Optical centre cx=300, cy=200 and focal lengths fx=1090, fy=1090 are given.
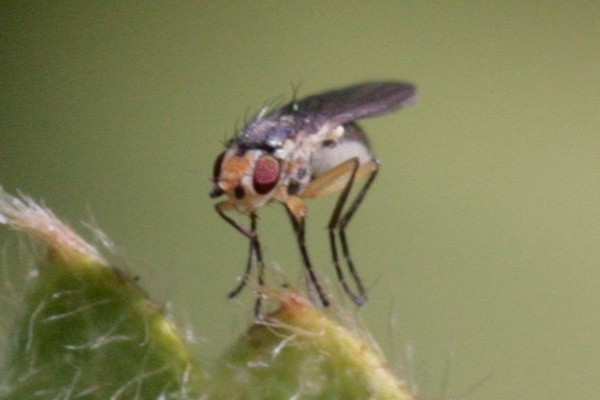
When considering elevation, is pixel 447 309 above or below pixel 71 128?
below

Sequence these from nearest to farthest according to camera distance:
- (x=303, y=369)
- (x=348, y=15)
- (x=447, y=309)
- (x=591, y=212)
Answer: (x=303, y=369) → (x=447, y=309) → (x=591, y=212) → (x=348, y=15)

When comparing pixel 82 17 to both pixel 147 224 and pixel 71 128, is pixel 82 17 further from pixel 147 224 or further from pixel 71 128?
pixel 147 224

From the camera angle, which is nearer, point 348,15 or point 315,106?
point 315,106

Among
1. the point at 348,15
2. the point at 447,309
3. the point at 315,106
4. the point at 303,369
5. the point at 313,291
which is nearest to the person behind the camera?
the point at 303,369

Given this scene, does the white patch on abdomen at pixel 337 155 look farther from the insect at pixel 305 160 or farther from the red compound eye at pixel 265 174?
the red compound eye at pixel 265 174

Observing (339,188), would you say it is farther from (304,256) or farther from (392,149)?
(392,149)

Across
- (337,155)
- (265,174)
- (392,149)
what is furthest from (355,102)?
(392,149)

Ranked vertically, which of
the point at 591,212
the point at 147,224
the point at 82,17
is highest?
the point at 82,17

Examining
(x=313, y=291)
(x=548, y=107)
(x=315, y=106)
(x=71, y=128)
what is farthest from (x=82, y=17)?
(x=313, y=291)
